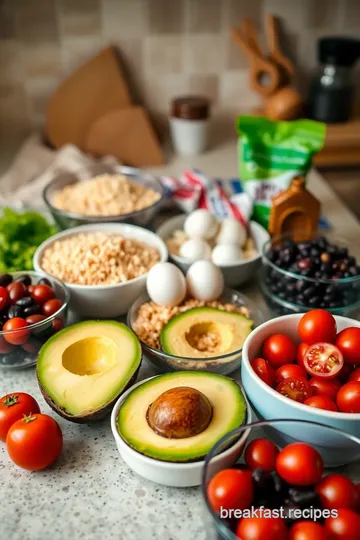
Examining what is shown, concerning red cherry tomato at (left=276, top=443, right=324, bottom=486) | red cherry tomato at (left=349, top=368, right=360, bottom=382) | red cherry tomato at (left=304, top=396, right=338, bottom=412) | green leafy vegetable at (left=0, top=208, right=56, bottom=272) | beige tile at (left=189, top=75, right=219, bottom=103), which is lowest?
green leafy vegetable at (left=0, top=208, right=56, bottom=272)

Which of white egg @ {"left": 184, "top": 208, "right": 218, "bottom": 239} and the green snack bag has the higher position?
the green snack bag

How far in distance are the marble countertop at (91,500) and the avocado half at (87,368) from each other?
2.2 inches

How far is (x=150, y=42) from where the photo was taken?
188 cm

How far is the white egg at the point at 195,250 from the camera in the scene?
1.17 meters

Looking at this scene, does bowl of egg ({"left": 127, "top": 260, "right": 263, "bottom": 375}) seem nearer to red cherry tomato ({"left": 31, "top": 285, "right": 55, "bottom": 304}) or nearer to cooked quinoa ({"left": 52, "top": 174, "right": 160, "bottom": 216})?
red cherry tomato ({"left": 31, "top": 285, "right": 55, "bottom": 304})

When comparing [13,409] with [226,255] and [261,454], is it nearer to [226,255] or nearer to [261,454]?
[261,454]


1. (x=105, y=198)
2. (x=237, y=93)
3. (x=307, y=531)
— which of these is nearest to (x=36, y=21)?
(x=237, y=93)

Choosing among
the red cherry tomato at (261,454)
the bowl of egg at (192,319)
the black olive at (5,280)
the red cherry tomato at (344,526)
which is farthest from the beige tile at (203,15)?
the red cherry tomato at (344,526)

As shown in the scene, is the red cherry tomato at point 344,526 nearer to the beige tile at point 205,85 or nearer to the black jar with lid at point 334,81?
the black jar with lid at point 334,81

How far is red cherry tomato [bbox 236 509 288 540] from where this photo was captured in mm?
600

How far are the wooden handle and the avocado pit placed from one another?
1.34 m

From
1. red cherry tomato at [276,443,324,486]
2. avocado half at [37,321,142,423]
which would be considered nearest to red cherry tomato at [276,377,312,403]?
red cherry tomato at [276,443,324,486]

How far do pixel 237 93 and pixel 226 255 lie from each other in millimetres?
1023

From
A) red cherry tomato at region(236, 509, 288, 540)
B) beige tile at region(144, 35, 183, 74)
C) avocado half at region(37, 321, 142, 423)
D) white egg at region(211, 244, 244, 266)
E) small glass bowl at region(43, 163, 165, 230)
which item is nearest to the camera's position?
red cherry tomato at region(236, 509, 288, 540)
